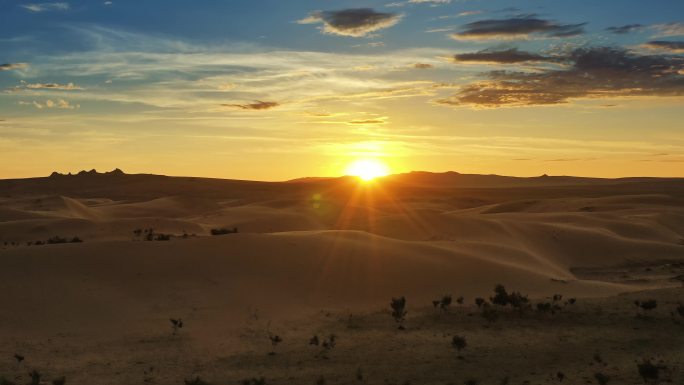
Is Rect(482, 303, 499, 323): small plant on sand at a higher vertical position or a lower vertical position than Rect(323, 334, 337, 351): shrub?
higher

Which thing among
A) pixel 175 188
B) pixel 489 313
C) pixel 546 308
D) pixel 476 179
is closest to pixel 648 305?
pixel 546 308

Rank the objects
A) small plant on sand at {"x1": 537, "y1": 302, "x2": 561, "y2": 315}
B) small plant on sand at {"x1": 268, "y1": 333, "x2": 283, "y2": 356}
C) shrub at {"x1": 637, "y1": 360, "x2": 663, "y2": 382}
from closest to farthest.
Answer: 1. shrub at {"x1": 637, "y1": 360, "x2": 663, "y2": 382}
2. small plant on sand at {"x1": 268, "y1": 333, "x2": 283, "y2": 356}
3. small plant on sand at {"x1": 537, "y1": 302, "x2": 561, "y2": 315}

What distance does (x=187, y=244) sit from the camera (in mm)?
19891

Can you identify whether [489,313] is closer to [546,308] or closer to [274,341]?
[546,308]

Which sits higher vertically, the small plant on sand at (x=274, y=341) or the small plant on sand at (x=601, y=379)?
the small plant on sand at (x=601, y=379)

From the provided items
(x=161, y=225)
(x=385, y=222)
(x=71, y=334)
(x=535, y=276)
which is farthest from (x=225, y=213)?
(x=71, y=334)

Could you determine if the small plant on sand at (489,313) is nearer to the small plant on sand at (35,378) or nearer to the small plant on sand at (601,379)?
the small plant on sand at (601,379)

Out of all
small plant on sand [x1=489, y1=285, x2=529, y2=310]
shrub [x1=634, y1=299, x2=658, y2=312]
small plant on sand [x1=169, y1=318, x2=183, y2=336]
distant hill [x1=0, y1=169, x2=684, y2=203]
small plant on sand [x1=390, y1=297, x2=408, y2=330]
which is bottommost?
small plant on sand [x1=169, y1=318, x2=183, y2=336]

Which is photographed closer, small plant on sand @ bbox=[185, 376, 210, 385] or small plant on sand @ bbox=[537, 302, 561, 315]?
small plant on sand @ bbox=[185, 376, 210, 385]

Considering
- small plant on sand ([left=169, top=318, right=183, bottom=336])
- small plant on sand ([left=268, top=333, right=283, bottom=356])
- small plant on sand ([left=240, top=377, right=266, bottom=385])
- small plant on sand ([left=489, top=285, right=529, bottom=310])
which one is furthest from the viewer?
small plant on sand ([left=489, top=285, right=529, bottom=310])

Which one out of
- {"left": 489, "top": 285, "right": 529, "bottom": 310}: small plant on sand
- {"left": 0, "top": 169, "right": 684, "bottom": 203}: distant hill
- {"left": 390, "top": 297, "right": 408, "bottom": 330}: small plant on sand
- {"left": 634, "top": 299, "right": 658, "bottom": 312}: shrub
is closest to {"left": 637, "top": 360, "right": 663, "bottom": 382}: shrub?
{"left": 634, "top": 299, "right": 658, "bottom": 312}: shrub

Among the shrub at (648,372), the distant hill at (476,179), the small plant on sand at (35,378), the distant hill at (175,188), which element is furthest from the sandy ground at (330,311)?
the distant hill at (476,179)

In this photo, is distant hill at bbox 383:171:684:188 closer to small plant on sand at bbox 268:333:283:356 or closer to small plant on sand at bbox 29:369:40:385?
small plant on sand at bbox 268:333:283:356

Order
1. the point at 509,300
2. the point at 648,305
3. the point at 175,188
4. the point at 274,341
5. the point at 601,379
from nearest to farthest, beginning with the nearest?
the point at 601,379, the point at 274,341, the point at 648,305, the point at 509,300, the point at 175,188
